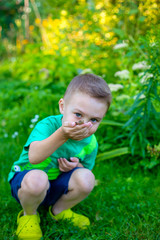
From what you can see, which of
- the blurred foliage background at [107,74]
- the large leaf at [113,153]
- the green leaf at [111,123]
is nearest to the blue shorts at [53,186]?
the blurred foliage background at [107,74]

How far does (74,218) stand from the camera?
186cm

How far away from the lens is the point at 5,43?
887cm

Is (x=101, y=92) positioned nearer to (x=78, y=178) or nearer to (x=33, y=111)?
(x=78, y=178)

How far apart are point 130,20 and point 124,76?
168cm

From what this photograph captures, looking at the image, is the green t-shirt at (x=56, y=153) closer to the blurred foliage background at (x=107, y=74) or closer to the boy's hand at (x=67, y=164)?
the boy's hand at (x=67, y=164)

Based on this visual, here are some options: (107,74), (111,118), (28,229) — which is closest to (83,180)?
(28,229)

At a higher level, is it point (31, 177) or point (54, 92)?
point (31, 177)

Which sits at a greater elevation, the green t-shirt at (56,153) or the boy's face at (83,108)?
the boy's face at (83,108)

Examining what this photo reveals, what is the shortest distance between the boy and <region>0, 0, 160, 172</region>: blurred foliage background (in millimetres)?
775

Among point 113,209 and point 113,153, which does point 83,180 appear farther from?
point 113,153

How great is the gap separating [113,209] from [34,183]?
2.59 feet

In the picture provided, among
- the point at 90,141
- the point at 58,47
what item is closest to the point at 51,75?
the point at 58,47

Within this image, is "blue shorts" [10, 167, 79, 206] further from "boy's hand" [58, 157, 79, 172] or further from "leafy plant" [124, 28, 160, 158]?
"leafy plant" [124, 28, 160, 158]

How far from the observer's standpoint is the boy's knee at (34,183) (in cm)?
158
